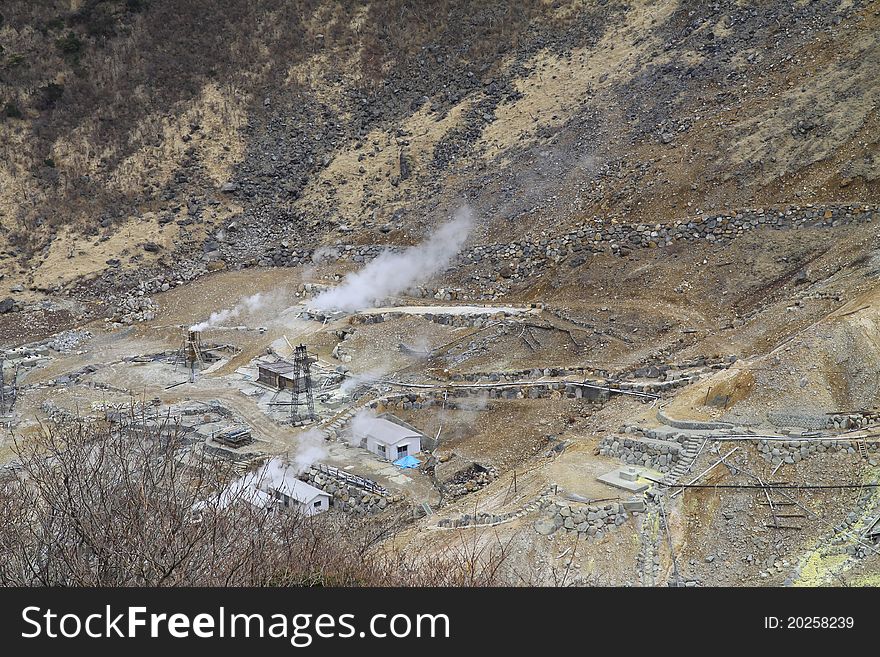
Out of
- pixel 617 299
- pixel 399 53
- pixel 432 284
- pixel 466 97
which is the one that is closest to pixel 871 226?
pixel 617 299

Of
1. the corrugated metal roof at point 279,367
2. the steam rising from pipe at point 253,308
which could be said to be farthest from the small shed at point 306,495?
the steam rising from pipe at point 253,308

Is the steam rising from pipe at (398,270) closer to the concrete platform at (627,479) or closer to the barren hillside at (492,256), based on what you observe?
the barren hillside at (492,256)

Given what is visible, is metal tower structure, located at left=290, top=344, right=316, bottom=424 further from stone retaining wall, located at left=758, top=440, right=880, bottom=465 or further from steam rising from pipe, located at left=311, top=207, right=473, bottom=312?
stone retaining wall, located at left=758, top=440, right=880, bottom=465

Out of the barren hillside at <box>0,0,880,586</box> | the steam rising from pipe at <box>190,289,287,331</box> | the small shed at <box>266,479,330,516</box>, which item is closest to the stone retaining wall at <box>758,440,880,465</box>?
the barren hillside at <box>0,0,880,586</box>

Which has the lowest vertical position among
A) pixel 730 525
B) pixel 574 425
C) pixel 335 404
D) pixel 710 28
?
pixel 730 525

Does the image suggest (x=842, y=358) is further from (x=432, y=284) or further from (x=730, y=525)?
(x=432, y=284)

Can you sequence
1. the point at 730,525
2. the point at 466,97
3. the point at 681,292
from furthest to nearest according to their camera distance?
1. the point at 466,97
2. the point at 681,292
3. the point at 730,525
